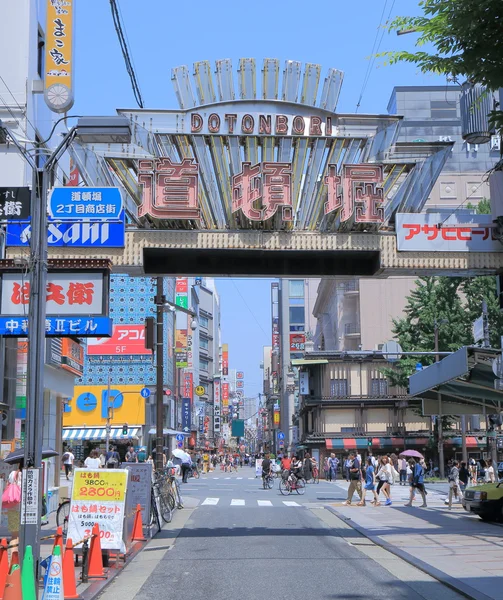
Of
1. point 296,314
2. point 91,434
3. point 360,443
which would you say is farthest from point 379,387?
point 296,314

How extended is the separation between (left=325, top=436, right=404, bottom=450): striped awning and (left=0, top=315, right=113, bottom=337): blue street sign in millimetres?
49475

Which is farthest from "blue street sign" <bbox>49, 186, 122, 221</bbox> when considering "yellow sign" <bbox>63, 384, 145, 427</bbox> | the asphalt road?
"yellow sign" <bbox>63, 384, 145, 427</bbox>

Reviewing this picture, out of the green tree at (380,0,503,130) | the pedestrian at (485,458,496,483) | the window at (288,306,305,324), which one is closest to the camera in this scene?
the green tree at (380,0,503,130)

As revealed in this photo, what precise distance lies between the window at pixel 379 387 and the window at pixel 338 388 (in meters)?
2.02

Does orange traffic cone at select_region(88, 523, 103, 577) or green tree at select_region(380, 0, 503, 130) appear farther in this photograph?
orange traffic cone at select_region(88, 523, 103, 577)

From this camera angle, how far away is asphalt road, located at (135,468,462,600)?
39.9 ft

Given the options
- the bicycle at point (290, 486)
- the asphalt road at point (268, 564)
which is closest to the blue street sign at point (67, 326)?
the asphalt road at point (268, 564)

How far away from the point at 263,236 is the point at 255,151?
1.97 m

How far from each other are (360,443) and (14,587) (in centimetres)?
5472

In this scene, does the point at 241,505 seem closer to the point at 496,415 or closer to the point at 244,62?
the point at 496,415

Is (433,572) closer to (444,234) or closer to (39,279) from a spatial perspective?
(39,279)

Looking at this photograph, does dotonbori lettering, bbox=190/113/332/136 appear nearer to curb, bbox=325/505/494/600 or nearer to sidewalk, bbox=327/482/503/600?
curb, bbox=325/505/494/600

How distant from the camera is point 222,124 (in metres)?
18.9

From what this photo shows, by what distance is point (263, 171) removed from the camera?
60.2ft
